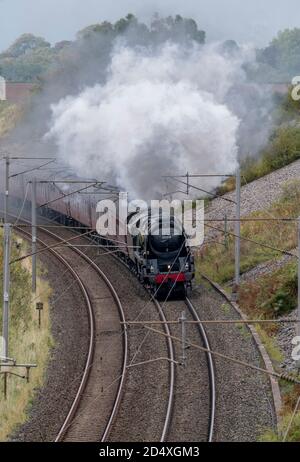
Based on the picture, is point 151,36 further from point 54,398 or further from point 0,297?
point 54,398

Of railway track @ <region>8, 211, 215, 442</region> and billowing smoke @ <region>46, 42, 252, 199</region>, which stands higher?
billowing smoke @ <region>46, 42, 252, 199</region>

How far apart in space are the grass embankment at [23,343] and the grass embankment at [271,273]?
576 cm

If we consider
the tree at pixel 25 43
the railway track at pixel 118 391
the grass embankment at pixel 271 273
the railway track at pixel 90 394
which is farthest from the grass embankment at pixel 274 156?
the tree at pixel 25 43

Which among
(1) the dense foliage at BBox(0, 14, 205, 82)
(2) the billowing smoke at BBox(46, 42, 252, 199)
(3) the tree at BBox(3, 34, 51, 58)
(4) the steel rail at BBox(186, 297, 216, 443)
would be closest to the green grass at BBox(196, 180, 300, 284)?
(4) the steel rail at BBox(186, 297, 216, 443)

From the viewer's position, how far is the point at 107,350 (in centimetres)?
2388

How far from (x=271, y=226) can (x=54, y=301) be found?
9.79 m

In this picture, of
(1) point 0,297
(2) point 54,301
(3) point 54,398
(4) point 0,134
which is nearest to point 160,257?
(2) point 54,301

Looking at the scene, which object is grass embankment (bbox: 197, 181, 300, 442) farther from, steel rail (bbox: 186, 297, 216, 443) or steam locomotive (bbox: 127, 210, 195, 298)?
steam locomotive (bbox: 127, 210, 195, 298)

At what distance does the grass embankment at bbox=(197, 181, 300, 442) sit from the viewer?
66.9 feet

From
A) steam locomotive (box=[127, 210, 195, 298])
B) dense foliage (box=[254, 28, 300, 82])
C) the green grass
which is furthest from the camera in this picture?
dense foliage (box=[254, 28, 300, 82])

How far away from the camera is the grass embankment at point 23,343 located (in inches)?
774
